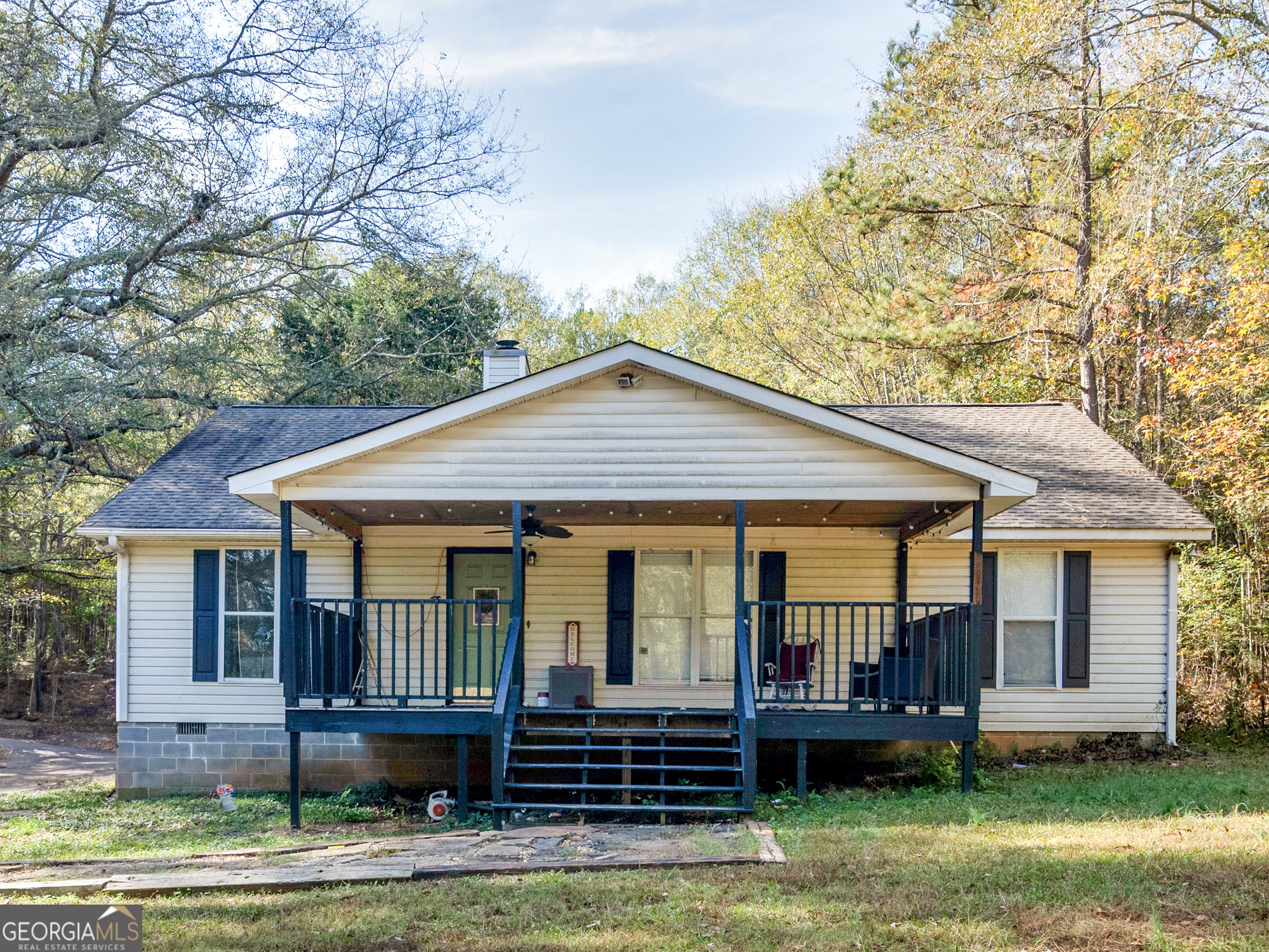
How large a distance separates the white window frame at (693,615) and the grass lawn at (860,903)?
403 cm

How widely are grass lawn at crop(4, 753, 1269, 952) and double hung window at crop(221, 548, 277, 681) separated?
5636mm

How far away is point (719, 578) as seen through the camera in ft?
37.6

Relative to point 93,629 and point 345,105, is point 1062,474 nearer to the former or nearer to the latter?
point 345,105

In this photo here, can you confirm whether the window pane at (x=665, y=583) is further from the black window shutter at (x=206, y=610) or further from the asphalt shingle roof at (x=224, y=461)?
the black window shutter at (x=206, y=610)

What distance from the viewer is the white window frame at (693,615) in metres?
11.2

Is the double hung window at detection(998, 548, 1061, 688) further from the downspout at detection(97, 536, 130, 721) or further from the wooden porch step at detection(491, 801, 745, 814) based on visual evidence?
the downspout at detection(97, 536, 130, 721)

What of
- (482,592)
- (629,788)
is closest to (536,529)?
(482,592)

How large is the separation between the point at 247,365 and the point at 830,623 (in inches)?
433

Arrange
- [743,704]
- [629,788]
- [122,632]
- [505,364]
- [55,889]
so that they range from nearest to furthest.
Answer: [55,889]
[629,788]
[743,704]
[122,632]
[505,364]

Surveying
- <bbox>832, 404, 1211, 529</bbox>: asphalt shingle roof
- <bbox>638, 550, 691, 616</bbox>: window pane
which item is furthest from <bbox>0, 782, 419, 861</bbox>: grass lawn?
<bbox>832, 404, 1211, 529</bbox>: asphalt shingle roof

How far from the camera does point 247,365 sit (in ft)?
54.6

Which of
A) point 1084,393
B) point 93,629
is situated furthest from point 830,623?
point 93,629

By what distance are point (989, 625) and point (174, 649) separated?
30.7 ft

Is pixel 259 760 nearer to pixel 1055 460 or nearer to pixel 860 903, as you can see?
pixel 860 903
